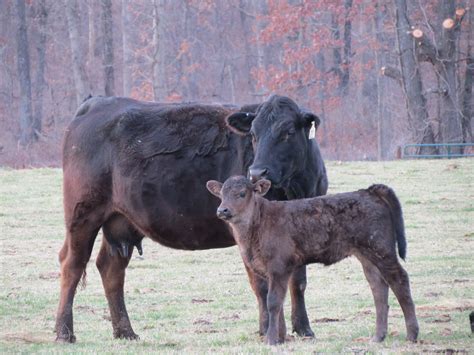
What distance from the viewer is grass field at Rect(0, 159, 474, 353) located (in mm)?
8641

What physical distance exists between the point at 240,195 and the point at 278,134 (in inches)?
40.5

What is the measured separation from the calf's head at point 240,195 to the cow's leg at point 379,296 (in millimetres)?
1043

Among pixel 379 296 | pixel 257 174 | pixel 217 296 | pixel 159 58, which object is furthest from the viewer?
pixel 159 58

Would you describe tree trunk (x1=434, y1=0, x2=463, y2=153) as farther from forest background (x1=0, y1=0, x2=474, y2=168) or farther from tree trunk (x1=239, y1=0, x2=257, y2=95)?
tree trunk (x1=239, y1=0, x2=257, y2=95)

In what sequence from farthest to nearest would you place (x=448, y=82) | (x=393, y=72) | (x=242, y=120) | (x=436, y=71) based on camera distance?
(x=393, y=72) → (x=436, y=71) → (x=448, y=82) → (x=242, y=120)

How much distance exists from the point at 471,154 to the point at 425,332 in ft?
74.8

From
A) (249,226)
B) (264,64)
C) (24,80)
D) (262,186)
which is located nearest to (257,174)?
(262,186)

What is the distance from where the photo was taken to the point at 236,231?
862 centimetres

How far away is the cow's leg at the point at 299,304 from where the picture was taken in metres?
9.12

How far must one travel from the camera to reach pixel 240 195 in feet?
27.9

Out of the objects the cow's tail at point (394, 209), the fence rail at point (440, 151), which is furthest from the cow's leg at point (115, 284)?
the fence rail at point (440, 151)

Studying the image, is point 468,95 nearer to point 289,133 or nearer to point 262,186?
point 289,133

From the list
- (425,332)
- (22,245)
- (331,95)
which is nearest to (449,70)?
(331,95)

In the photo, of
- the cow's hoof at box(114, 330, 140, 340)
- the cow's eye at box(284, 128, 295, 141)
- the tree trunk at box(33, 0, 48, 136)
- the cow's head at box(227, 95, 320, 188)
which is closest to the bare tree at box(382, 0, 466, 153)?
the tree trunk at box(33, 0, 48, 136)
